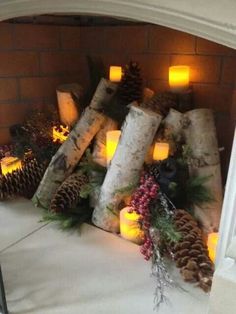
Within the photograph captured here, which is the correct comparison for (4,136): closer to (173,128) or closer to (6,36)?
(6,36)

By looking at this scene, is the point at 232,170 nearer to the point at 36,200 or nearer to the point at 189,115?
the point at 189,115

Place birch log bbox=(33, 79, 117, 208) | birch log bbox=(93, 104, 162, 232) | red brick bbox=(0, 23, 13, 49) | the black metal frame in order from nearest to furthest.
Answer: the black metal frame, birch log bbox=(93, 104, 162, 232), birch log bbox=(33, 79, 117, 208), red brick bbox=(0, 23, 13, 49)

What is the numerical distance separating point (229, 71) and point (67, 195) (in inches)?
28.5

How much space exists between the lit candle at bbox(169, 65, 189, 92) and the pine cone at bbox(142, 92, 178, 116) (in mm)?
34

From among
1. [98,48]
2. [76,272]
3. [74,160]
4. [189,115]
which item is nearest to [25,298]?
[76,272]

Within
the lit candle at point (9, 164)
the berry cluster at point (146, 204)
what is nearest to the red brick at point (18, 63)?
the lit candle at point (9, 164)

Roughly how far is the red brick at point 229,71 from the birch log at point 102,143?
1.41 ft

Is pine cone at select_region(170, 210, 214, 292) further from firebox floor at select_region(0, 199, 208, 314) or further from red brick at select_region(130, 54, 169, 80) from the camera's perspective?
red brick at select_region(130, 54, 169, 80)

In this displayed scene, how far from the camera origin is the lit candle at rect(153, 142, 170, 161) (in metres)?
1.11

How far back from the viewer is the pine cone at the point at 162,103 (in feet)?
3.96

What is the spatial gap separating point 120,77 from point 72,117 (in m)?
0.28

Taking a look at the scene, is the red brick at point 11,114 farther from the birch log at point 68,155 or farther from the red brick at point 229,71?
the red brick at point 229,71

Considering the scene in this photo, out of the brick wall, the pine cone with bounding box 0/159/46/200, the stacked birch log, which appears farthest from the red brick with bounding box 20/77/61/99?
the stacked birch log

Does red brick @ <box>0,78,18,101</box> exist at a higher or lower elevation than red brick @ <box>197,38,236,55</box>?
lower
